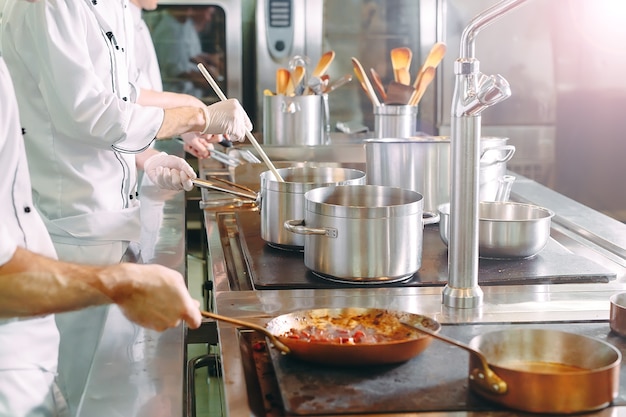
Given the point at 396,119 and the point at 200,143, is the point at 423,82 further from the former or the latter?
the point at 200,143

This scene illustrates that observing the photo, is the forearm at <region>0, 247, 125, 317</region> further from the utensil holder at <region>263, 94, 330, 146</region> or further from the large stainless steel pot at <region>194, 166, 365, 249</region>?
the utensil holder at <region>263, 94, 330, 146</region>

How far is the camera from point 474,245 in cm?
145

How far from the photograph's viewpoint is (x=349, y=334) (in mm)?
1293

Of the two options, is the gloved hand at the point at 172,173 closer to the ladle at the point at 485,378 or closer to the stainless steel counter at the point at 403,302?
the stainless steel counter at the point at 403,302

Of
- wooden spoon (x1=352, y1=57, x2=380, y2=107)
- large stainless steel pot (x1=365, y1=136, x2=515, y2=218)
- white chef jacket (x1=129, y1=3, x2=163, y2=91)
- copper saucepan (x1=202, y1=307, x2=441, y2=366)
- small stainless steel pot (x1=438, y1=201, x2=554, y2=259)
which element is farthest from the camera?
white chef jacket (x1=129, y1=3, x2=163, y2=91)

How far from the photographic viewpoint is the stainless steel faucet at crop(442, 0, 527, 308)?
1400 millimetres

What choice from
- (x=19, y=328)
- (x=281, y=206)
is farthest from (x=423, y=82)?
(x=19, y=328)

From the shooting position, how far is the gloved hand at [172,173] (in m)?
2.36

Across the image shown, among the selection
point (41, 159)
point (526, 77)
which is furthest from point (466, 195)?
point (526, 77)

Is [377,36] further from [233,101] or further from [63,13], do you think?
[63,13]

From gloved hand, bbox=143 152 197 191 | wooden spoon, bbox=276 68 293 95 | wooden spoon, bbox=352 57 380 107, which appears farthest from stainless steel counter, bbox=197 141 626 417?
wooden spoon, bbox=276 68 293 95

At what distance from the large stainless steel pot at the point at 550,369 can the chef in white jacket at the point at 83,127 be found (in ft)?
3.41

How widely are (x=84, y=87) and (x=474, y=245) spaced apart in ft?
3.43

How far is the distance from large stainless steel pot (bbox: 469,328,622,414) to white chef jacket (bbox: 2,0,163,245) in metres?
1.21
